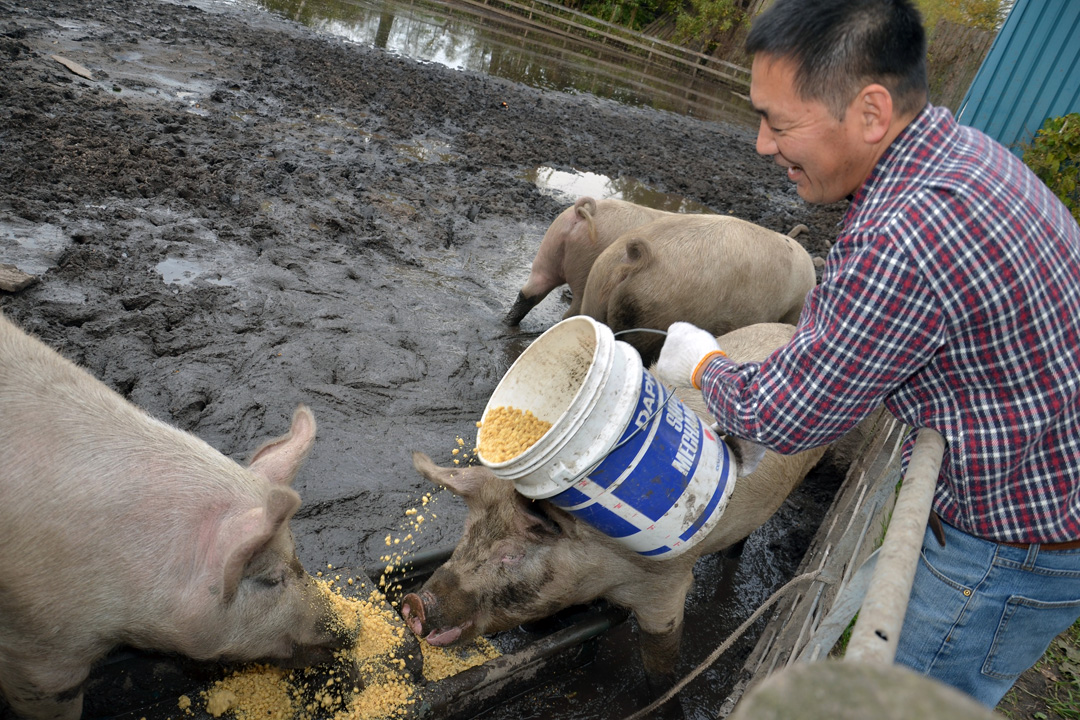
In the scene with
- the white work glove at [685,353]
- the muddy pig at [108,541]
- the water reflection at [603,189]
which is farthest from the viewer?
the water reflection at [603,189]

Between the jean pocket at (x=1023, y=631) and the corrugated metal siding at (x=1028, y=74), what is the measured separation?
21.1 ft

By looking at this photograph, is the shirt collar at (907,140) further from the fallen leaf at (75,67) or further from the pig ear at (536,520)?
the fallen leaf at (75,67)

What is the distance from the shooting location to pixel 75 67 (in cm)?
826

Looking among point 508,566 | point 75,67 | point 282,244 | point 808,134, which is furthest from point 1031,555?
point 75,67

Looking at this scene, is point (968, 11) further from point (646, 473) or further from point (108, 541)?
point (108, 541)

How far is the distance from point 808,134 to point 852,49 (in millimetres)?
219

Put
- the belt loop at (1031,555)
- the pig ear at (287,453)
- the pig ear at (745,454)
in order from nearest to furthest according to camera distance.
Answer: the belt loop at (1031,555)
the pig ear at (745,454)
the pig ear at (287,453)

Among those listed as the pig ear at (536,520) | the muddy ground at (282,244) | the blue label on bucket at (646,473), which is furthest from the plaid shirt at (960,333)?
the muddy ground at (282,244)

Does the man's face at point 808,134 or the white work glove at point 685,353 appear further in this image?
the white work glove at point 685,353

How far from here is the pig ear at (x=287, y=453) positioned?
105 inches

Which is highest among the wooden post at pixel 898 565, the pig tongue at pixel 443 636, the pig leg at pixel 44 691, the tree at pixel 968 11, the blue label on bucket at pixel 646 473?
the tree at pixel 968 11

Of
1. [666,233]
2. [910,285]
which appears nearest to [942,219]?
[910,285]

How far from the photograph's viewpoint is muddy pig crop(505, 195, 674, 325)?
229 inches

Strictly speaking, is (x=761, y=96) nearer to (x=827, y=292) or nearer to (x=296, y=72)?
(x=827, y=292)
